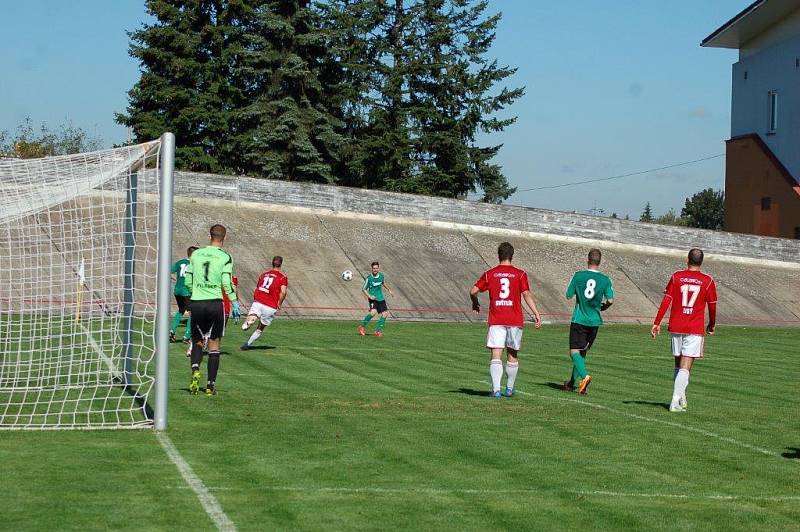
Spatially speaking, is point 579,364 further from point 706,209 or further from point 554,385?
point 706,209

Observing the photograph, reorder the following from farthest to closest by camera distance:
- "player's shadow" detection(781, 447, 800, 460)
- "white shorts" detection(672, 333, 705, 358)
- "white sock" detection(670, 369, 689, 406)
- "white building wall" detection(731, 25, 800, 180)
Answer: "white building wall" detection(731, 25, 800, 180)
"white shorts" detection(672, 333, 705, 358)
"white sock" detection(670, 369, 689, 406)
"player's shadow" detection(781, 447, 800, 460)

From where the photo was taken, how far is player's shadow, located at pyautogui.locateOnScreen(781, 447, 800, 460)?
10.3 metres

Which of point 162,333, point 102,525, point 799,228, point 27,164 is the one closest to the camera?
point 102,525

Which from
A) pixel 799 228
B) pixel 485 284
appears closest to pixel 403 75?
pixel 799 228

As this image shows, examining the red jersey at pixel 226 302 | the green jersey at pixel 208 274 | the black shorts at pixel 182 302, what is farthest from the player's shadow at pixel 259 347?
the green jersey at pixel 208 274

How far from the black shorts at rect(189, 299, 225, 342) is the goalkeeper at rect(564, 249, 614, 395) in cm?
463

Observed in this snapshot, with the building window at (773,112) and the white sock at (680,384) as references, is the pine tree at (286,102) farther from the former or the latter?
the white sock at (680,384)

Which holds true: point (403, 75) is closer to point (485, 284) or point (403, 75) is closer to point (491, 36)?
point (491, 36)

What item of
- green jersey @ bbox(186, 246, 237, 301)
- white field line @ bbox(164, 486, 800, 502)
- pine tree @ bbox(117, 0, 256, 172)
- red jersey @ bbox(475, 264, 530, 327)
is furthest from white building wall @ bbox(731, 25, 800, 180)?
white field line @ bbox(164, 486, 800, 502)

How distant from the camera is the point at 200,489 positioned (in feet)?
26.3

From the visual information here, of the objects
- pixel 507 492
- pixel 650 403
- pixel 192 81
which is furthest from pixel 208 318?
pixel 192 81

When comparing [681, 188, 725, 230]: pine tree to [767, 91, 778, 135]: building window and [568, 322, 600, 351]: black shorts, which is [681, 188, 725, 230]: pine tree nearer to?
[767, 91, 778, 135]: building window

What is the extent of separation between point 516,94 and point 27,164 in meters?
45.6

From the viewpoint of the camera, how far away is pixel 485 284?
14.0m
